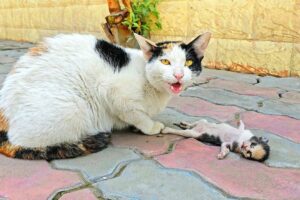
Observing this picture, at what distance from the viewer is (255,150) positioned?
1639mm

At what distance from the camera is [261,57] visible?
3.56 meters

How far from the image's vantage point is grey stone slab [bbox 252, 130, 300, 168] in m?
1.64

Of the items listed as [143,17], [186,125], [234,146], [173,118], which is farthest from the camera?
[143,17]

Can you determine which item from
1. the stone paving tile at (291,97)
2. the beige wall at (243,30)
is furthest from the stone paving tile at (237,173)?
the beige wall at (243,30)

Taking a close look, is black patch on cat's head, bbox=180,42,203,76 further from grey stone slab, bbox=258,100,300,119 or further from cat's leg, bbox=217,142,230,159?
grey stone slab, bbox=258,100,300,119

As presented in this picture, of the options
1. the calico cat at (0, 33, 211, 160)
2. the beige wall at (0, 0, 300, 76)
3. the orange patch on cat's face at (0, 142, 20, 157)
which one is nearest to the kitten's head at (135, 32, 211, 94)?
the calico cat at (0, 33, 211, 160)

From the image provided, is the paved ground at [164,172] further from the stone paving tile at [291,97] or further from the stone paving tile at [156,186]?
the stone paving tile at [291,97]

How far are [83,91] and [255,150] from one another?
910 millimetres

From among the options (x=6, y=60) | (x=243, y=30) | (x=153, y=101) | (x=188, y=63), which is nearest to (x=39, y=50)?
(x=153, y=101)

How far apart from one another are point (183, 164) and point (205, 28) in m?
2.68

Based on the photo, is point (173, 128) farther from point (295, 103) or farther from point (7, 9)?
point (7, 9)

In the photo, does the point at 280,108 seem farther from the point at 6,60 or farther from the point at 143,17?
the point at 6,60

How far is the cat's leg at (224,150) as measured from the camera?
1.69 meters

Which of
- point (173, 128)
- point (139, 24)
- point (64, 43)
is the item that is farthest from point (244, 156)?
point (139, 24)
